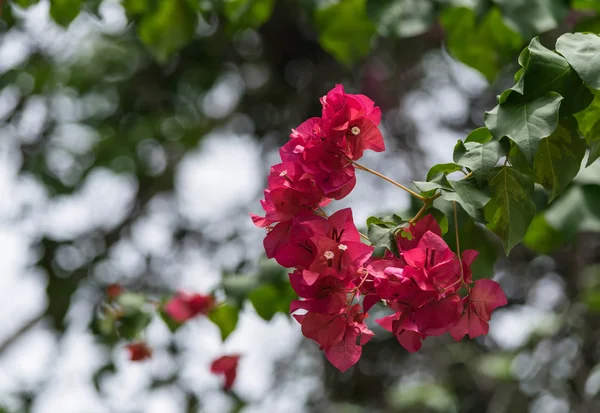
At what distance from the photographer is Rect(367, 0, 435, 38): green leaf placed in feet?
4.78

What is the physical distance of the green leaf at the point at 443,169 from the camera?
2.62 feet

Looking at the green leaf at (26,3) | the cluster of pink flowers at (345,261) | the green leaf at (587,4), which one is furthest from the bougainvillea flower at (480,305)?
the green leaf at (26,3)

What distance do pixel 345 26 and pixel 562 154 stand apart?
0.97 m

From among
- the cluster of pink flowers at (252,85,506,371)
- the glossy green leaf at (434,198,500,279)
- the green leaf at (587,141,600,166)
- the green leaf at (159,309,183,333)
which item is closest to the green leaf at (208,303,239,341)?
Answer: the green leaf at (159,309,183,333)

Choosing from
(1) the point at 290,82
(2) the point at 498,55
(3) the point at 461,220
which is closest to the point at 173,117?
(1) the point at 290,82

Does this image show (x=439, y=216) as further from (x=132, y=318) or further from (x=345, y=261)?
(x=132, y=318)

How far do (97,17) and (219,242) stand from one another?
1877 millimetres

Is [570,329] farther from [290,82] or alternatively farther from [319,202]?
[319,202]

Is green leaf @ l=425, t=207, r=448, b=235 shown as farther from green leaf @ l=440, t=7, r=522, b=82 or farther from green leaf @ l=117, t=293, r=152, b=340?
green leaf @ l=117, t=293, r=152, b=340

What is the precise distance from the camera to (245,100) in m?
3.29

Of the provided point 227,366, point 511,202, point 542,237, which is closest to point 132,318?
point 227,366

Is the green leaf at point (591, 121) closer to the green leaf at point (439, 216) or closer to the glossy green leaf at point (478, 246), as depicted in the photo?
the green leaf at point (439, 216)

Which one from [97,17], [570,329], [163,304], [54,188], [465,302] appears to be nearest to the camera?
[465,302]

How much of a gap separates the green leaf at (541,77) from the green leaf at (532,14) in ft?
2.16
